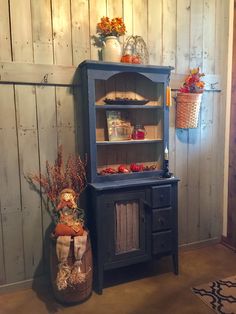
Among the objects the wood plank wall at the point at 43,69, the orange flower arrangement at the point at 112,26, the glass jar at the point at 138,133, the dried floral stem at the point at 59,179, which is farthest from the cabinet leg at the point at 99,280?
the orange flower arrangement at the point at 112,26

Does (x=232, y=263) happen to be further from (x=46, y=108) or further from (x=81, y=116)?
(x=46, y=108)

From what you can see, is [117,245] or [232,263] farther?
[232,263]

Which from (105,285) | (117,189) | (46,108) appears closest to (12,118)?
(46,108)

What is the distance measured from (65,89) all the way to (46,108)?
0.70 ft

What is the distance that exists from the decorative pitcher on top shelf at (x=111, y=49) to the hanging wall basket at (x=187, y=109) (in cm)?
68

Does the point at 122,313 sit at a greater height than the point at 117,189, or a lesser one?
lesser

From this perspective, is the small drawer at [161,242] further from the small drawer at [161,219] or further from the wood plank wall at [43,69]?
the wood plank wall at [43,69]

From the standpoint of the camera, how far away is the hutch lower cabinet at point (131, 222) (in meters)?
2.17

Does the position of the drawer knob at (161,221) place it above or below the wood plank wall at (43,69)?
below

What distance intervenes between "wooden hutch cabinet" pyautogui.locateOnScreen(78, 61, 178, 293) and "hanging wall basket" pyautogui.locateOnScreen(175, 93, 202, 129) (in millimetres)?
215

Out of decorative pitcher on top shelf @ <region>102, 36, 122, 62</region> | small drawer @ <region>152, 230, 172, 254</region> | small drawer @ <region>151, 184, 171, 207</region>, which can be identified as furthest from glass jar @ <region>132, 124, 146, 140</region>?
small drawer @ <region>152, 230, 172, 254</region>

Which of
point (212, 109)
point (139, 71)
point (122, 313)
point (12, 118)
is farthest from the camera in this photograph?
point (212, 109)

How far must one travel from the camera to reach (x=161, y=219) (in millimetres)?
2330

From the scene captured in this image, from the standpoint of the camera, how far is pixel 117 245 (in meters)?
2.25
